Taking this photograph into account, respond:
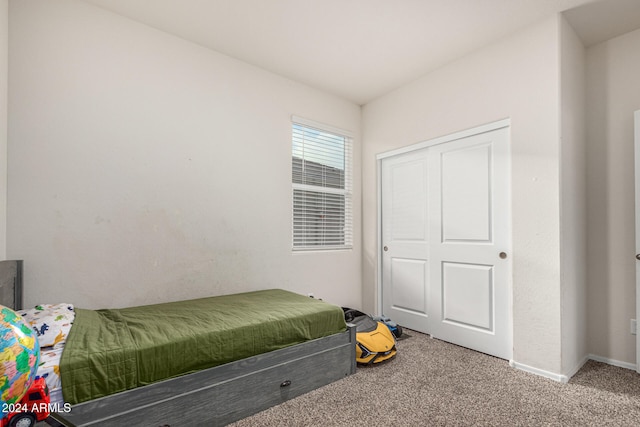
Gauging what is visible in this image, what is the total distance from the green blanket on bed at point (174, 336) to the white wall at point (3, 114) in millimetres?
687

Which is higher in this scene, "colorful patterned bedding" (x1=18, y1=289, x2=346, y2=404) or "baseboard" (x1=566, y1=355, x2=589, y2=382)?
"colorful patterned bedding" (x1=18, y1=289, x2=346, y2=404)

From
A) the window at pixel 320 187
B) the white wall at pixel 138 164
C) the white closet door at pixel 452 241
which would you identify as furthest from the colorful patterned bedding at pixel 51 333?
the white closet door at pixel 452 241

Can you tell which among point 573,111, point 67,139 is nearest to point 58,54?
point 67,139

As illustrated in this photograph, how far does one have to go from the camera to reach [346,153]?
375cm

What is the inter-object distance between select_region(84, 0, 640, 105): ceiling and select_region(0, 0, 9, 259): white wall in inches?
20.9

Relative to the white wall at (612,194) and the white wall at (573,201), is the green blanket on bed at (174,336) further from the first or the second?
the white wall at (612,194)

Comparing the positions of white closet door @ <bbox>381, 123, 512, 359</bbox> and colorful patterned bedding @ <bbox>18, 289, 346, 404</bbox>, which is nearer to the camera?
colorful patterned bedding @ <bbox>18, 289, 346, 404</bbox>

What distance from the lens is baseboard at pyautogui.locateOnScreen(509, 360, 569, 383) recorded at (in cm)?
216

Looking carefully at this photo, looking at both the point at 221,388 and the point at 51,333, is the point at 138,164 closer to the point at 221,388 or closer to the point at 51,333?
the point at 51,333

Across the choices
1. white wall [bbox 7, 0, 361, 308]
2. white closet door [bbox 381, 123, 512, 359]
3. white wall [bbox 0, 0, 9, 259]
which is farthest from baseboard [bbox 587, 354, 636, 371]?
white wall [bbox 0, 0, 9, 259]

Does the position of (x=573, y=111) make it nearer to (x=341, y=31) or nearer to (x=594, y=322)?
(x=594, y=322)

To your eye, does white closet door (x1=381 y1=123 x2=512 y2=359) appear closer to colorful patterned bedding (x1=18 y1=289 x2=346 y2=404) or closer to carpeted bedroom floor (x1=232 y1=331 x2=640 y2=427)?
carpeted bedroom floor (x1=232 y1=331 x2=640 y2=427)

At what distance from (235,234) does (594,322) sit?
309 centimetres

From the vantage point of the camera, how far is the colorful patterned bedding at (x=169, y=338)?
133cm
